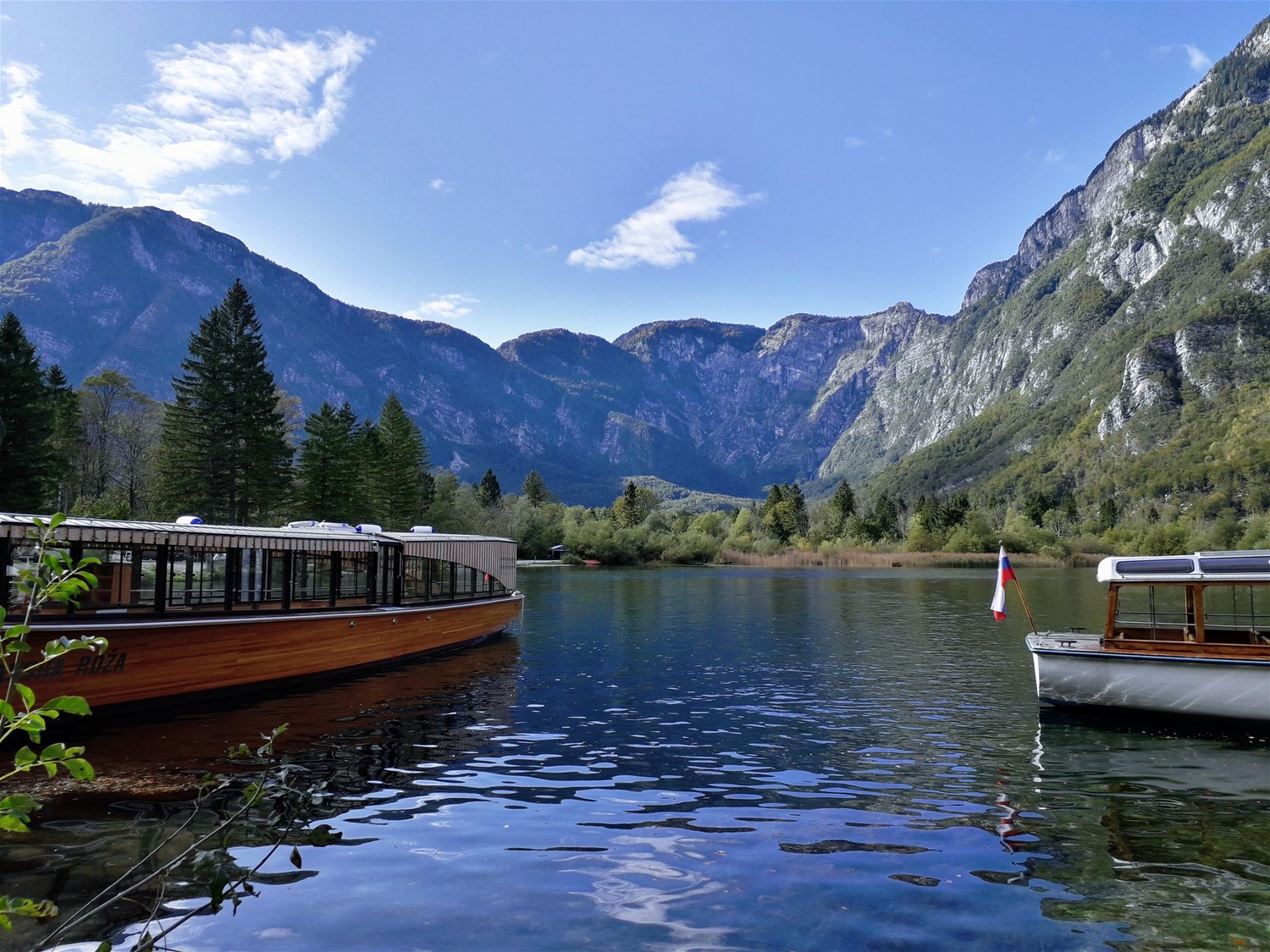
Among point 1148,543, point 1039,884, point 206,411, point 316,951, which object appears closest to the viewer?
point 316,951

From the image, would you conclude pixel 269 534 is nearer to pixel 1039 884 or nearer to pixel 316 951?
pixel 316 951

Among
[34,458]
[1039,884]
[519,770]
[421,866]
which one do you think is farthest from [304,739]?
[34,458]

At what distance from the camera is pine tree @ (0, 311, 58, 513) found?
49750 millimetres

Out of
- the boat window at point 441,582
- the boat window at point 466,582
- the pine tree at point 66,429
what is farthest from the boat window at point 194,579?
the pine tree at point 66,429

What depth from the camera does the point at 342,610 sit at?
26125 mm

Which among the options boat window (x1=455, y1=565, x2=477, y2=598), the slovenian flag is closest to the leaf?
the slovenian flag

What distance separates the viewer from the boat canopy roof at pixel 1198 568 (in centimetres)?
1855

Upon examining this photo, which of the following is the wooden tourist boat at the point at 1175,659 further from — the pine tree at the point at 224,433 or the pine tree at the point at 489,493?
the pine tree at the point at 489,493

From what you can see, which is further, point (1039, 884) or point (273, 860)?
point (273, 860)

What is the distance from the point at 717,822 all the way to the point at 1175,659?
1347 centimetres

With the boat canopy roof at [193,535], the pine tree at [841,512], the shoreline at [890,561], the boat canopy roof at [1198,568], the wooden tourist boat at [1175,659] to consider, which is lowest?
the shoreline at [890,561]

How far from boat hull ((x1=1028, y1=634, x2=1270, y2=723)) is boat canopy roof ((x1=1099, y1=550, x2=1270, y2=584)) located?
6.16 feet

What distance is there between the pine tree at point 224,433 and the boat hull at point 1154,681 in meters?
61.8

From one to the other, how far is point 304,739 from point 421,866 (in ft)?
27.9
